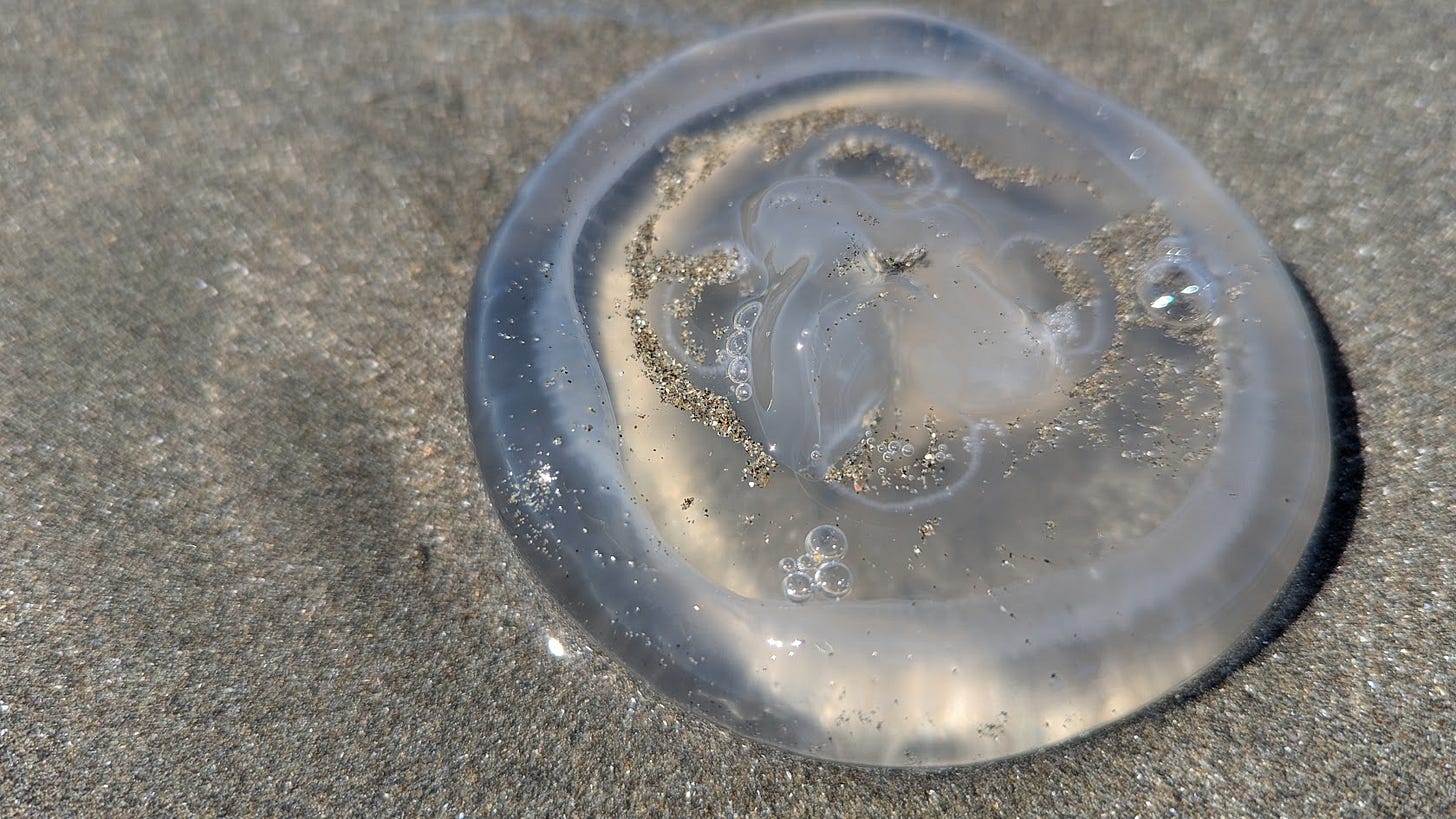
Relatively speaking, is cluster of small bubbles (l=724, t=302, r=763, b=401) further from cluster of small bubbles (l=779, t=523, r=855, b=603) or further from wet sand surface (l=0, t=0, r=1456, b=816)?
wet sand surface (l=0, t=0, r=1456, b=816)

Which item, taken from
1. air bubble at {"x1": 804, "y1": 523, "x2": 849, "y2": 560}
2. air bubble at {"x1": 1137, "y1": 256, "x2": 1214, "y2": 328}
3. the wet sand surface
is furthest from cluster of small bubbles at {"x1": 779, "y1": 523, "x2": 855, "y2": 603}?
air bubble at {"x1": 1137, "y1": 256, "x2": 1214, "y2": 328}

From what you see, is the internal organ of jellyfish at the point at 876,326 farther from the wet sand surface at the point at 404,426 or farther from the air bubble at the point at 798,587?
the wet sand surface at the point at 404,426

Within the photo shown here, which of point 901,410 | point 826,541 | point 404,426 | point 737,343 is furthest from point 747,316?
point 404,426

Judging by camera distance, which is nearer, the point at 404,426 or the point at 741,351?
the point at 741,351

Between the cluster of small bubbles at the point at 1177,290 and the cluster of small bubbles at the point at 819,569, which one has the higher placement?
the cluster of small bubbles at the point at 1177,290

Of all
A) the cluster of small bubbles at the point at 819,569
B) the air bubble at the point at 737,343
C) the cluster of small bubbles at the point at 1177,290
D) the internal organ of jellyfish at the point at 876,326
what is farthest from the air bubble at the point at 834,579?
the cluster of small bubbles at the point at 1177,290

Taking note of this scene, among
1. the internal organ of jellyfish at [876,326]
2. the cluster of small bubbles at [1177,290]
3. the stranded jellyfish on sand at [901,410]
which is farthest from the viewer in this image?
the cluster of small bubbles at [1177,290]

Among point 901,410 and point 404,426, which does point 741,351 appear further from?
point 404,426
